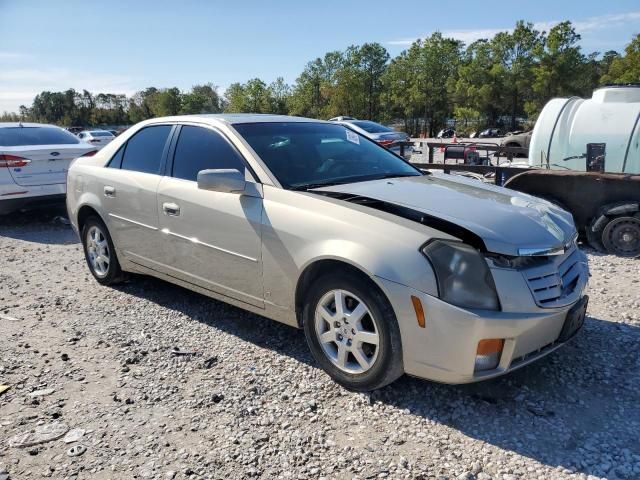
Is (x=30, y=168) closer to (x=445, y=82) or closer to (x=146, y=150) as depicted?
(x=146, y=150)

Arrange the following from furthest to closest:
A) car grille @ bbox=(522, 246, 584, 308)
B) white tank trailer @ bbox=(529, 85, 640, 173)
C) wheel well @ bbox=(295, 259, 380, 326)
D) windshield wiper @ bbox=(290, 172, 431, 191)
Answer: white tank trailer @ bbox=(529, 85, 640, 173) < windshield wiper @ bbox=(290, 172, 431, 191) < wheel well @ bbox=(295, 259, 380, 326) < car grille @ bbox=(522, 246, 584, 308)

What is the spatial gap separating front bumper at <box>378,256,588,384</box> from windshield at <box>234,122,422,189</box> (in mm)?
1265

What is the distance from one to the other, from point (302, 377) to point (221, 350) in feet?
2.48

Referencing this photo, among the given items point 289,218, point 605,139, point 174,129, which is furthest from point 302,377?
point 605,139

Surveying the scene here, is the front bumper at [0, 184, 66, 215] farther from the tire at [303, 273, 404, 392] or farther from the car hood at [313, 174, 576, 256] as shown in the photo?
the tire at [303, 273, 404, 392]

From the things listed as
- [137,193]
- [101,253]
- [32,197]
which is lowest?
[101,253]

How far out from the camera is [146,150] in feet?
15.3

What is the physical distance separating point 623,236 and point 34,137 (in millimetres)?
8883

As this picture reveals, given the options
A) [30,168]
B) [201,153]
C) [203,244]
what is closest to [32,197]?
[30,168]

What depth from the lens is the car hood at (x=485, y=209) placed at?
9.51 feet

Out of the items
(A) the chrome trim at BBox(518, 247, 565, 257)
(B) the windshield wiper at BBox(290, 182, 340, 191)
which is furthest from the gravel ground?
(B) the windshield wiper at BBox(290, 182, 340, 191)

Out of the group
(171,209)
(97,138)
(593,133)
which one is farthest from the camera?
(97,138)

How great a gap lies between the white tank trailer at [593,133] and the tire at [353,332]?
16.1 feet

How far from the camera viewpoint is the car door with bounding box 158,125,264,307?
3592 mm
